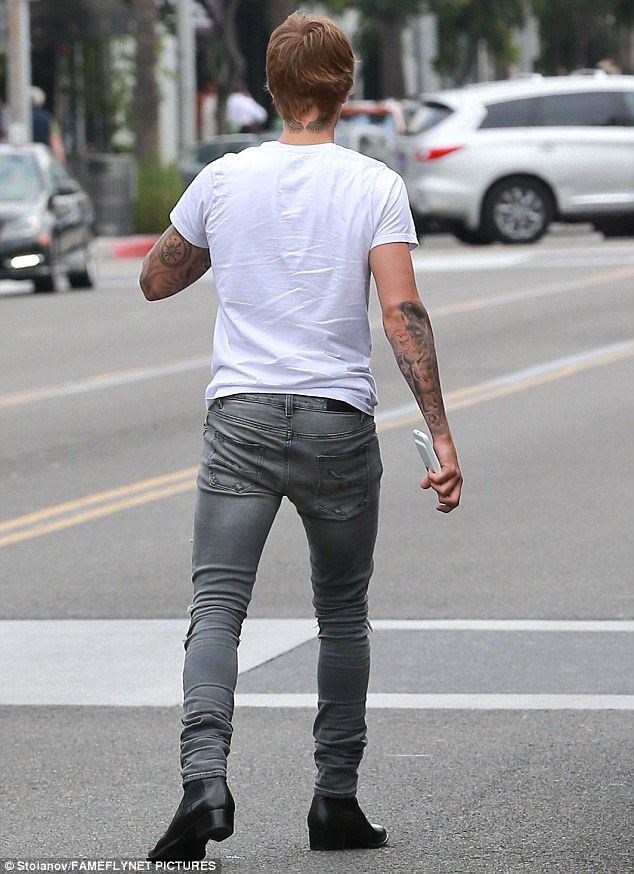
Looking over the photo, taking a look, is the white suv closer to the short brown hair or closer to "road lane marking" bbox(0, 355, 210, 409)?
"road lane marking" bbox(0, 355, 210, 409)

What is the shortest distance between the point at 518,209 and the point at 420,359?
71.4 ft

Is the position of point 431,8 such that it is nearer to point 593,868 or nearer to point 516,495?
point 516,495

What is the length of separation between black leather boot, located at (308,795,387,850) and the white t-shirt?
0.88m

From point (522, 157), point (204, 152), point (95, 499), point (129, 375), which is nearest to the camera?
point (95, 499)

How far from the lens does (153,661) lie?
254 inches

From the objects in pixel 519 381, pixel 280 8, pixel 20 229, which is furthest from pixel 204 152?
pixel 519 381

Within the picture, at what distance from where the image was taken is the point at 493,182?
25.8m

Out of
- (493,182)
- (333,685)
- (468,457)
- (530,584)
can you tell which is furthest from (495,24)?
(333,685)

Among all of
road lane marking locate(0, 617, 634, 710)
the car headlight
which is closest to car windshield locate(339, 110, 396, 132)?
the car headlight

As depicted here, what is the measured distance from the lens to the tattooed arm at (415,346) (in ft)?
14.3

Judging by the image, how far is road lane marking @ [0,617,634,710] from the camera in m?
5.93

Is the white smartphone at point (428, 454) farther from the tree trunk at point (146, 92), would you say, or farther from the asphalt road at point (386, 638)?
the tree trunk at point (146, 92)

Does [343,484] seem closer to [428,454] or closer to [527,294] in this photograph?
[428,454]

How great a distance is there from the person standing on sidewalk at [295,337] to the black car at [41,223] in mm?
17170
